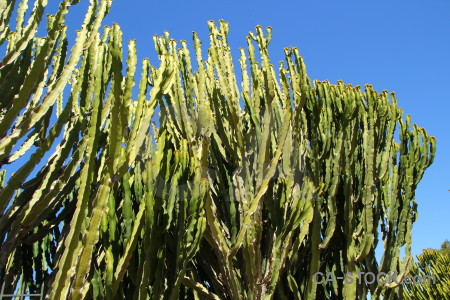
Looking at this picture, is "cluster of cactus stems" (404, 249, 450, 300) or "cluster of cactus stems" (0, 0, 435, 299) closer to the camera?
"cluster of cactus stems" (0, 0, 435, 299)

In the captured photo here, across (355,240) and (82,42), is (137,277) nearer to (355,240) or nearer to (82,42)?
(82,42)

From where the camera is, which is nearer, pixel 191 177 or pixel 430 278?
pixel 191 177

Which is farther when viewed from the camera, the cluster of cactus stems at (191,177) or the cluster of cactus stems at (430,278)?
the cluster of cactus stems at (430,278)

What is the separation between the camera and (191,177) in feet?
11.0

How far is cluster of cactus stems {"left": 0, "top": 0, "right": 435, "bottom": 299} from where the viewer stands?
2.79 metres

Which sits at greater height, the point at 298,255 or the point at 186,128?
the point at 186,128

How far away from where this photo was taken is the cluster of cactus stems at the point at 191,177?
2.79 metres

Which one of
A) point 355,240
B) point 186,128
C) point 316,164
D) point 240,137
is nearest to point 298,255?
point 355,240

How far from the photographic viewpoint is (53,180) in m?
3.10

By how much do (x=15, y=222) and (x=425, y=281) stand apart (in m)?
6.84

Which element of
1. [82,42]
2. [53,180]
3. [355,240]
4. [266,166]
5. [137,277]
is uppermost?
[82,42]

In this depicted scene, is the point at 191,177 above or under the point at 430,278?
above

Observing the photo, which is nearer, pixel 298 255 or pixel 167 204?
pixel 167 204

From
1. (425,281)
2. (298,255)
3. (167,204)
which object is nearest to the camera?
(167,204)
